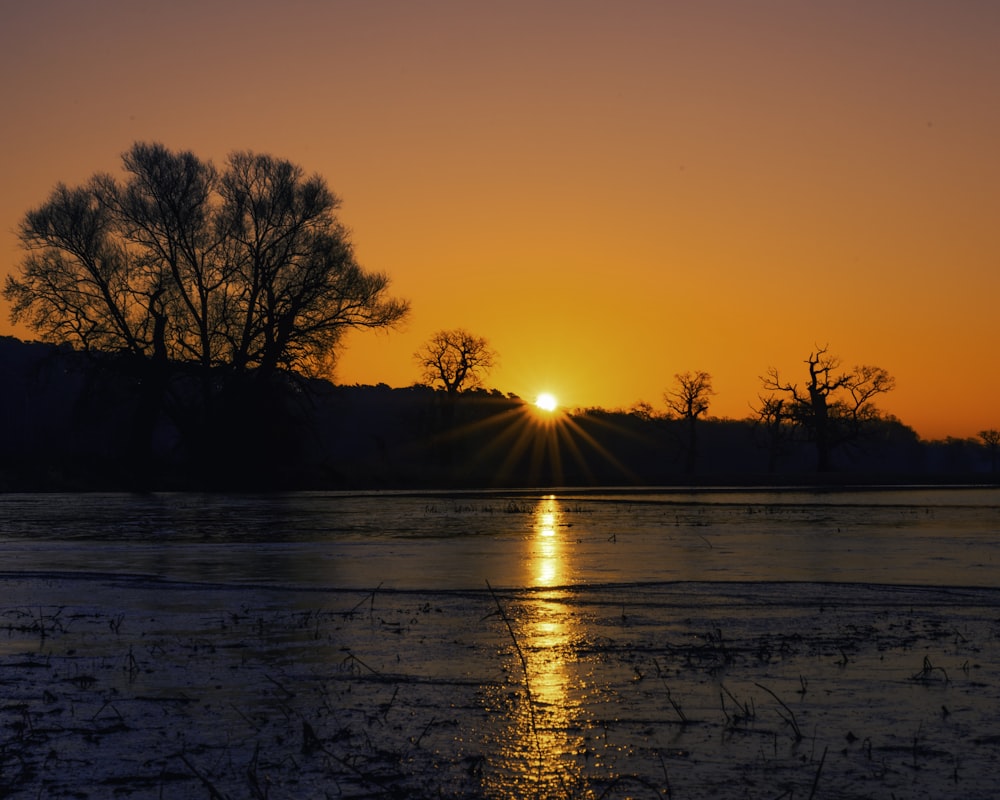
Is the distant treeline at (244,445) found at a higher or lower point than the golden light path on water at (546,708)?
higher

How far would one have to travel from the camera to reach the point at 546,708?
664 centimetres

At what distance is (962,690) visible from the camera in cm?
704

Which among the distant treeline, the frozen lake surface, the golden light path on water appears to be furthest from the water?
the distant treeline

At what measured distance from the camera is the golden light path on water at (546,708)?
5277 mm

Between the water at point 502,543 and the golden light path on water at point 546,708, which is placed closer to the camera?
the golden light path on water at point 546,708

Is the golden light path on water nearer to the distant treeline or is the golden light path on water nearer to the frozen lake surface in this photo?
the frozen lake surface

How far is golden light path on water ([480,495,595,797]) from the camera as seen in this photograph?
5.28 m

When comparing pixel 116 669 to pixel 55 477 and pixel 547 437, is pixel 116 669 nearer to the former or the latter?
pixel 55 477

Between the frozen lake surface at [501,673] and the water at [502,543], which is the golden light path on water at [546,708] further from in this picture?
the water at [502,543]

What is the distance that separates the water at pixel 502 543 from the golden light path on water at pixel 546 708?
247 cm

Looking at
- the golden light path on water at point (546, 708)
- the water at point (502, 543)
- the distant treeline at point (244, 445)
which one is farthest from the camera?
the distant treeline at point (244, 445)

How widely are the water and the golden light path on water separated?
247 centimetres

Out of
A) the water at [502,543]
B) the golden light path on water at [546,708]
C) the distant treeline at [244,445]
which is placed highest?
the distant treeline at [244,445]

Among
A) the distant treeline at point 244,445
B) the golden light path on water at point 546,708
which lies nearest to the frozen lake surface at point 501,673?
the golden light path on water at point 546,708
